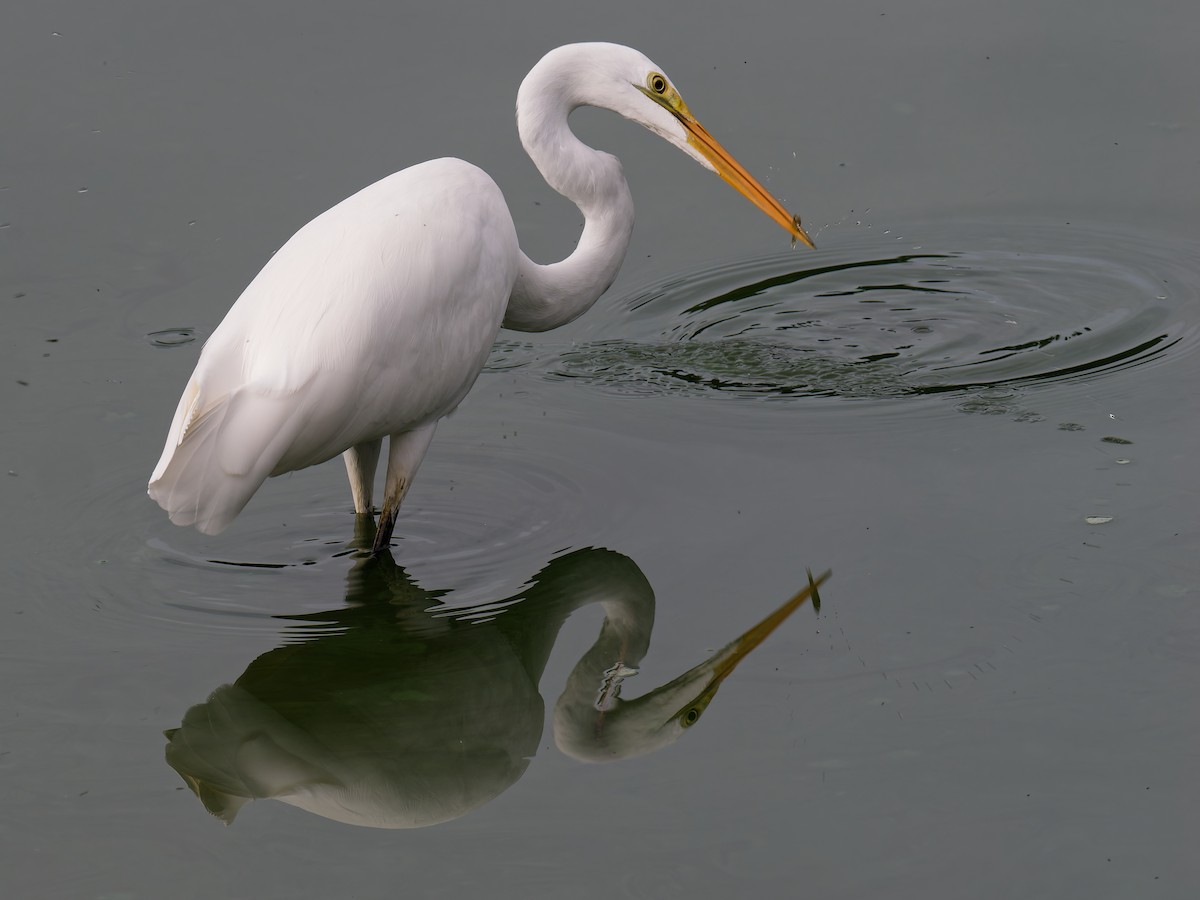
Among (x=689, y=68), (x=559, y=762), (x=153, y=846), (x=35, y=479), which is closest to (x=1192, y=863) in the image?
(x=559, y=762)

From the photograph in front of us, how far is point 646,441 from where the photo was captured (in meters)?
5.83

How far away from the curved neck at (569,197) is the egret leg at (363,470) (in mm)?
753

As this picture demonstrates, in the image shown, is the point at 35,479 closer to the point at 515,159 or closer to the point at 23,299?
the point at 23,299

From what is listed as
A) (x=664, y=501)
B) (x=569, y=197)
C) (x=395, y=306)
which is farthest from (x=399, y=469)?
(x=569, y=197)

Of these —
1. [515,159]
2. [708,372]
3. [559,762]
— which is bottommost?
[559,762]

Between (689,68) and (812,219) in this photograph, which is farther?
(689,68)

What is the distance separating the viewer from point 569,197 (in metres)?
5.68

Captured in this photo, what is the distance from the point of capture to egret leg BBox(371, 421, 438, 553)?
16.8 ft

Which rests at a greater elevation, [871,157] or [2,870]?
[871,157]

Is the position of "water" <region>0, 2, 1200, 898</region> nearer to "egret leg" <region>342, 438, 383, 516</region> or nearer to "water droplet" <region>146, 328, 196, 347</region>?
"water droplet" <region>146, 328, 196, 347</region>

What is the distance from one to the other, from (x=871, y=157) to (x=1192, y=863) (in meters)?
4.78

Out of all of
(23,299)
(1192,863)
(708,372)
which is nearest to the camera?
(1192,863)

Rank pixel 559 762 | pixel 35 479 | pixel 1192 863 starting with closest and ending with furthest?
1. pixel 1192 863
2. pixel 559 762
3. pixel 35 479

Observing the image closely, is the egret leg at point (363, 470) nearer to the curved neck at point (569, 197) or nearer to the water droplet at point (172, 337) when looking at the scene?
the curved neck at point (569, 197)
